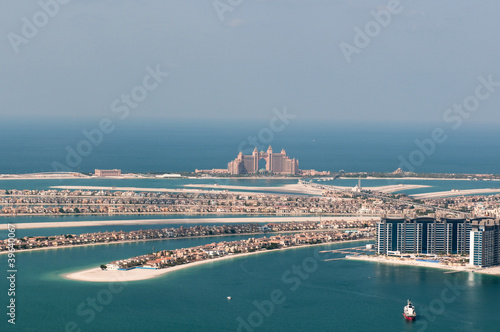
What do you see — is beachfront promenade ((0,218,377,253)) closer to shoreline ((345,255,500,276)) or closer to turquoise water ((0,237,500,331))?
turquoise water ((0,237,500,331))

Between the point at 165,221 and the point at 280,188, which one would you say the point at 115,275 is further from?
the point at 280,188

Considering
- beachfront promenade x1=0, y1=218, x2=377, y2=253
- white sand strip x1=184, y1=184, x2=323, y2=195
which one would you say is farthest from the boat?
white sand strip x1=184, y1=184, x2=323, y2=195

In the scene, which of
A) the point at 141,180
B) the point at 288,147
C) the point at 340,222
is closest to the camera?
the point at 340,222

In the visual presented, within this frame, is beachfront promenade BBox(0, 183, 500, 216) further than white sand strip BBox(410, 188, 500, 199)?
No

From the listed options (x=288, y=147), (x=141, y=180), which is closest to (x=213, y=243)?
(x=141, y=180)

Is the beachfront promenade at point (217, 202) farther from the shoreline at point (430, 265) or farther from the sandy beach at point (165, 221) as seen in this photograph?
the shoreline at point (430, 265)

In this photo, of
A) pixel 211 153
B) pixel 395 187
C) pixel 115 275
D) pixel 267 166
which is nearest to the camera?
pixel 115 275

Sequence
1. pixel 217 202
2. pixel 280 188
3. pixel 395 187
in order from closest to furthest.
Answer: pixel 217 202, pixel 280 188, pixel 395 187

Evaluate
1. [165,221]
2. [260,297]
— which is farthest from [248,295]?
[165,221]

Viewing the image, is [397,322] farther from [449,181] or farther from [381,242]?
[449,181]
